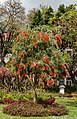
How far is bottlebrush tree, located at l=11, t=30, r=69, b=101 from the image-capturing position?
1825 cm

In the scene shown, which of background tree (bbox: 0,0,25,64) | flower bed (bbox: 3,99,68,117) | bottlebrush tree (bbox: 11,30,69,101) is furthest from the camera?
background tree (bbox: 0,0,25,64)

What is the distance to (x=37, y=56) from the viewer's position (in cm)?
1822

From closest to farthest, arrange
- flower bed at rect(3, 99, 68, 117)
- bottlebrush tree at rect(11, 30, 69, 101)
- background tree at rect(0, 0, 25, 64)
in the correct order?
flower bed at rect(3, 99, 68, 117) → bottlebrush tree at rect(11, 30, 69, 101) → background tree at rect(0, 0, 25, 64)

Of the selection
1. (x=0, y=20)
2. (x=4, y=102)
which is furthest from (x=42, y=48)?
(x=0, y=20)

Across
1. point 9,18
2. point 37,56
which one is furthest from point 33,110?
point 9,18

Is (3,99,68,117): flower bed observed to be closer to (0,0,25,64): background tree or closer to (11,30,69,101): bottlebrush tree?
(11,30,69,101): bottlebrush tree

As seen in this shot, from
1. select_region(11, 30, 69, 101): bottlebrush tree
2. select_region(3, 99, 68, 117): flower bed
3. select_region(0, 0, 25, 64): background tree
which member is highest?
select_region(0, 0, 25, 64): background tree

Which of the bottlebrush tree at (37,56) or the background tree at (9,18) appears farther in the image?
the background tree at (9,18)

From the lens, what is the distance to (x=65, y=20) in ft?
116

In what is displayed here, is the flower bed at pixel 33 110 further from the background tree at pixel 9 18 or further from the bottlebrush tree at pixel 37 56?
the background tree at pixel 9 18

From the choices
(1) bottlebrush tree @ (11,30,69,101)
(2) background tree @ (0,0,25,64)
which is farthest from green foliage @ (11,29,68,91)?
(2) background tree @ (0,0,25,64)

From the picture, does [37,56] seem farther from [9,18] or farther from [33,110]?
[9,18]

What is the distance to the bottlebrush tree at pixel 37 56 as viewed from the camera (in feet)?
59.9

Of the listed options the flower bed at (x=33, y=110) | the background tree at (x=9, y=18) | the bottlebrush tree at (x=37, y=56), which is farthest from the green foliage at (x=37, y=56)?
the background tree at (x=9, y=18)
